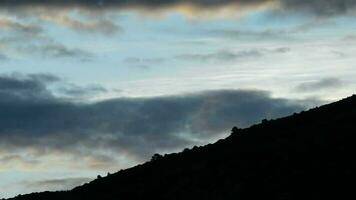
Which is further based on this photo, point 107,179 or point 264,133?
point 107,179

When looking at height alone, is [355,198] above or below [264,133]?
below

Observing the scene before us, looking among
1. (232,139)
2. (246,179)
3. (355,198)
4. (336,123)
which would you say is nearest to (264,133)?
(232,139)

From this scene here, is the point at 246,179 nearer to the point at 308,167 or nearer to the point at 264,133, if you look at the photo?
the point at 308,167

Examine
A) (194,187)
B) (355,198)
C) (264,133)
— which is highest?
(264,133)

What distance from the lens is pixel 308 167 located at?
5484 centimetres

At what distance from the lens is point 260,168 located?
57.5m

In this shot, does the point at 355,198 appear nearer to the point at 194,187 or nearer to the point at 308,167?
the point at 308,167

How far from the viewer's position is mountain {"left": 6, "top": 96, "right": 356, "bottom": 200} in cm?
5238

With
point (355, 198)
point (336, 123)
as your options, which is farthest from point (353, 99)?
point (355, 198)

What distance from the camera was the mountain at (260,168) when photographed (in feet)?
172

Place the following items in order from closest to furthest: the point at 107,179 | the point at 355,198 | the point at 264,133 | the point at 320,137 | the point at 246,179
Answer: the point at 355,198
the point at 246,179
the point at 320,137
the point at 264,133
the point at 107,179

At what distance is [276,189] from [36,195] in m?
28.3

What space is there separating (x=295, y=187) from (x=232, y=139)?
1690 cm

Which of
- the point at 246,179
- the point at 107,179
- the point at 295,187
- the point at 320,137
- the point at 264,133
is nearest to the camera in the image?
the point at 295,187
